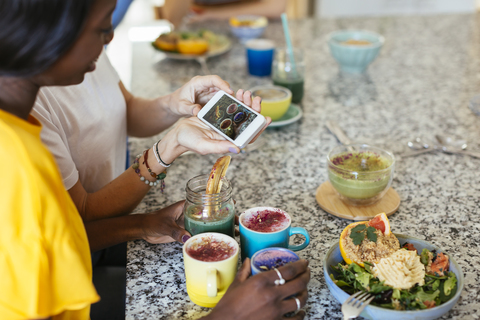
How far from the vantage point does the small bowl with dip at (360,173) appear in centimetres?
106

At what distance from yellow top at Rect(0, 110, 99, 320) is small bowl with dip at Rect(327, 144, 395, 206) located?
2.04 ft

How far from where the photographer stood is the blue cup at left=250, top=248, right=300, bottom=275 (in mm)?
794

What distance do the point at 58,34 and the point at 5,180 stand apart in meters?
0.23

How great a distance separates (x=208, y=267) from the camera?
2.56 ft

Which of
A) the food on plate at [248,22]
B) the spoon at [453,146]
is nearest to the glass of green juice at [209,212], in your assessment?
the spoon at [453,146]

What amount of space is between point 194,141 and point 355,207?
424 millimetres

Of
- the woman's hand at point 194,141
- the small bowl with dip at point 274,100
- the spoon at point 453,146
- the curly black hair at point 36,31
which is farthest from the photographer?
the small bowl with dip at point 274,100

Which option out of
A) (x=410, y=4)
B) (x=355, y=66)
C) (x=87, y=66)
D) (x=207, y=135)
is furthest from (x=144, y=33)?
(x=410, y=4)

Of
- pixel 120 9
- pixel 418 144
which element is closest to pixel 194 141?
pixel 418 144

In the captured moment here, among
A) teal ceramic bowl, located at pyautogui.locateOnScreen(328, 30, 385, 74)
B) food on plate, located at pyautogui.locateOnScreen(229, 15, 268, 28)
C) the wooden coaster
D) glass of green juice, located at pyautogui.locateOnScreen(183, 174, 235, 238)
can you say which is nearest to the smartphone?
glass of green juice, located at pyautogui.locateOnScreen(183, 174, 235, 238)

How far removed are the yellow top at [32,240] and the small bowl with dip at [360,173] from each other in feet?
2.04

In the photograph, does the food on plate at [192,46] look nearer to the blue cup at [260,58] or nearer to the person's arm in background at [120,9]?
the blue cup at [260,58]

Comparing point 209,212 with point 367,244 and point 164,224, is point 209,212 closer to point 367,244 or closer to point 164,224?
point 164,224

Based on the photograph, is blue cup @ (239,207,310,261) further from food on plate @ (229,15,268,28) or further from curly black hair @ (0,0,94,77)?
food on plate @ (229,15,268,28)
